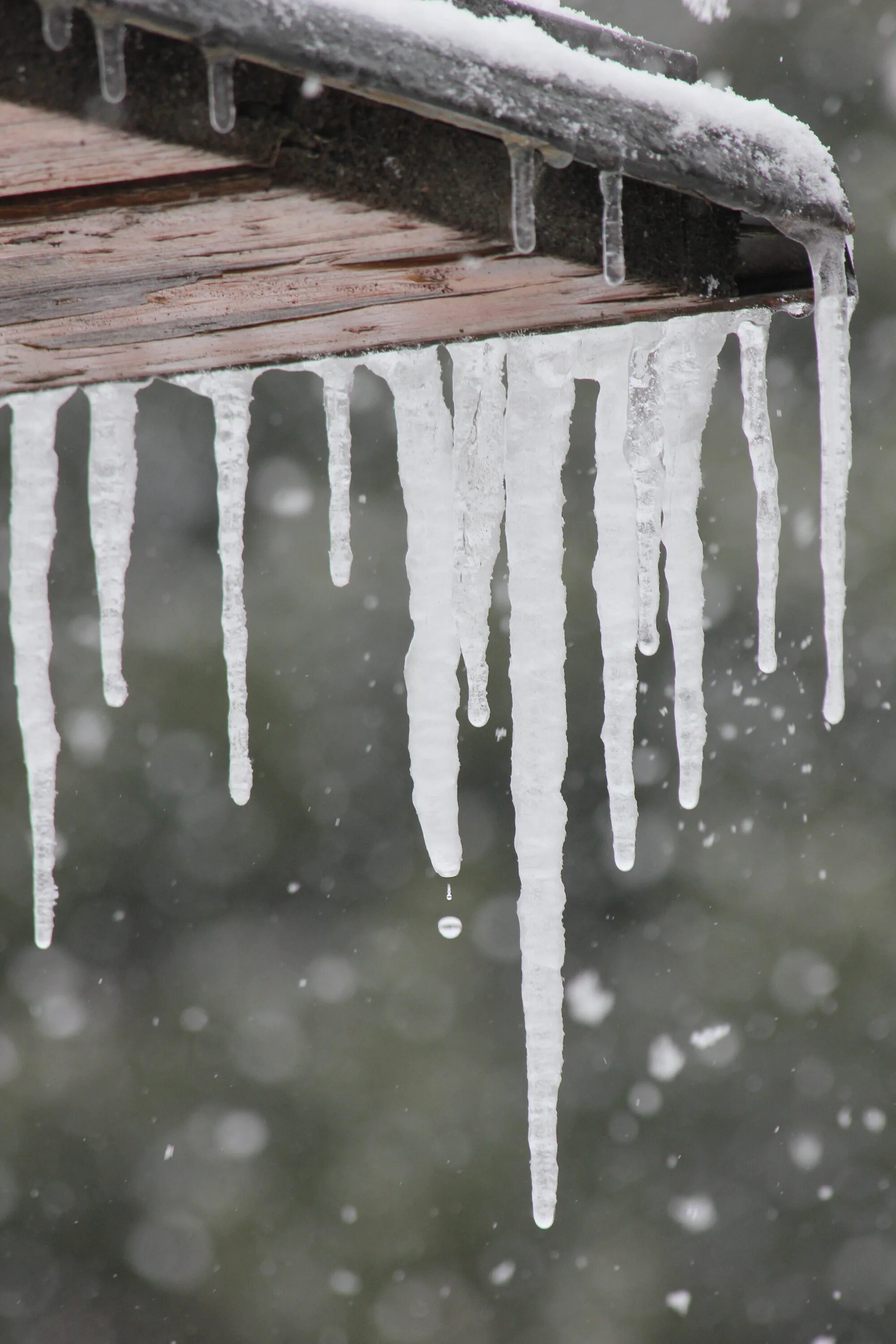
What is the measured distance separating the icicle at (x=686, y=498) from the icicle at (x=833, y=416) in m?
Answer: 0.10

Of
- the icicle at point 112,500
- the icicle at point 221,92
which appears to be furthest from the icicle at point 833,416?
the icicle at point 112,500

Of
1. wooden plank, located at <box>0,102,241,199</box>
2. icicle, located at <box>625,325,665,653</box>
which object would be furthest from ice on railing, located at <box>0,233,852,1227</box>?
wooden plank, located at <box>0,102,241,199</box>

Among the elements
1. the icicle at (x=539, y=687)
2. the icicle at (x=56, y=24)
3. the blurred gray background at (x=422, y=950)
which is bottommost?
the blurred gray background at (x=422, y=950)

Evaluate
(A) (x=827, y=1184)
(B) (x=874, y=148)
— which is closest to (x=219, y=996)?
(A) (x=827, y=1184)

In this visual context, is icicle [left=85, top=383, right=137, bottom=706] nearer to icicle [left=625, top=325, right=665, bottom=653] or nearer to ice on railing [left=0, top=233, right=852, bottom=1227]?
ice on railing [left=0, top=233, right=852, bottom=1227]

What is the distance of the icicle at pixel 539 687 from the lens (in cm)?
126

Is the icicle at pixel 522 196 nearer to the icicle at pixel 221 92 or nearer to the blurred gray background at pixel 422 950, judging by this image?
the icicle at pixel 221 92

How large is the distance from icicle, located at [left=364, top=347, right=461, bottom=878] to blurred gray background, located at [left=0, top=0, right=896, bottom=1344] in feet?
12.2

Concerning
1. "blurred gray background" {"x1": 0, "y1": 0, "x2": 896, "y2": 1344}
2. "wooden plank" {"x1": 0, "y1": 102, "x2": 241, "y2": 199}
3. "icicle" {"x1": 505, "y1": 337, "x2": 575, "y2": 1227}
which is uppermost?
"wooden plank" {"x1": 0, "y1": 102, "x2": 241, "y2": 199}

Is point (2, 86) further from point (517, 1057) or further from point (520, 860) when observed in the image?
point (517, 1057)

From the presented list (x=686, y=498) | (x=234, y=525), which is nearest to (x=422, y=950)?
(x=234, y=525)

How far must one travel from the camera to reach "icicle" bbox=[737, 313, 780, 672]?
1.41 meters

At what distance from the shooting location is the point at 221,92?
0.62 metres

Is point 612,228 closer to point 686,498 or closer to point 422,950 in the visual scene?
point 686,498
